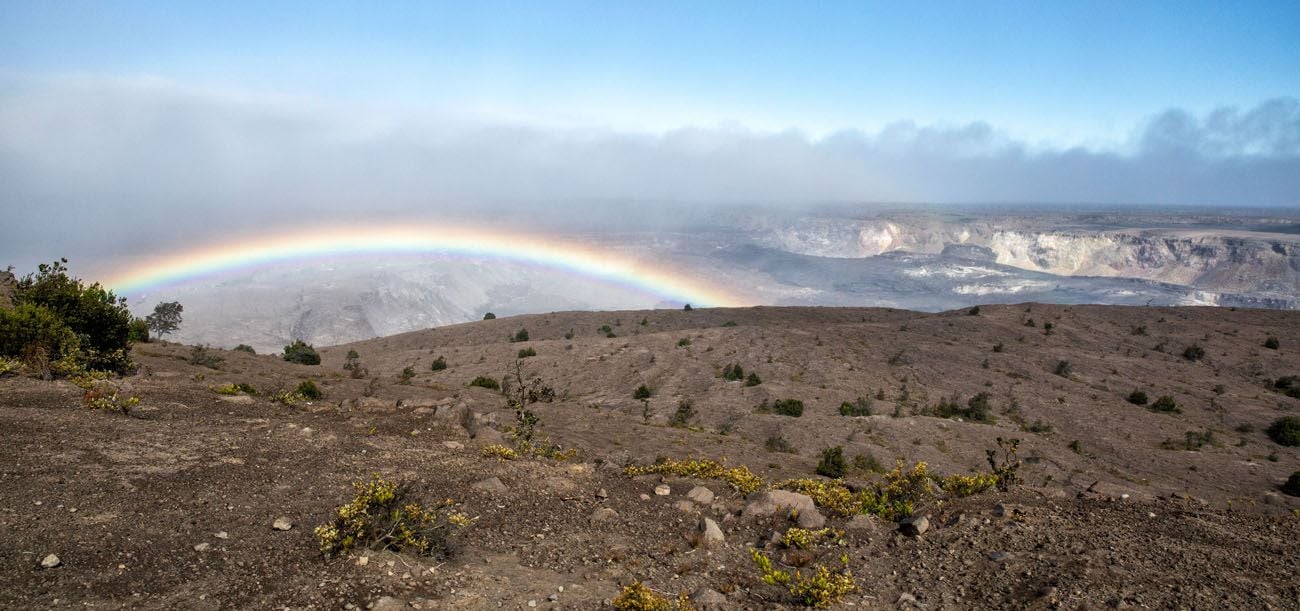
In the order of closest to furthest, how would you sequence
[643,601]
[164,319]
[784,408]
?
[643,601]
[784,408]
[164,319]

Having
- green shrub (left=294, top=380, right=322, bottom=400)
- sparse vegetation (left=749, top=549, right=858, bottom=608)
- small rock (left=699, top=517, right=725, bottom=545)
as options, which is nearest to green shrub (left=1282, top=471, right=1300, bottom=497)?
sparse vegetation (left=749, top=549, right=858, bottom=608)

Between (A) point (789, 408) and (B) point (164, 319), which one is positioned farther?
(B) point (164, 319)

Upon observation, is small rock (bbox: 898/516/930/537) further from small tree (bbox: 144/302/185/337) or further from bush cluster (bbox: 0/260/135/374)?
small tree (bbox: 144/302/185/337)

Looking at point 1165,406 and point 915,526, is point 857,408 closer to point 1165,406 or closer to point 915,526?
point 1165,406

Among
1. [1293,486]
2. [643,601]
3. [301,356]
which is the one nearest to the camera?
[643,601]

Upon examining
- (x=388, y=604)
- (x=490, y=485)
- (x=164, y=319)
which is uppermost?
(x=388, y=604)

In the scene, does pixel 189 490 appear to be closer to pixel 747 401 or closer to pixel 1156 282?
pixel 747 401

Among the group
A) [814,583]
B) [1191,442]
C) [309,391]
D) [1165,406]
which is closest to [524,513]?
[814,583]
